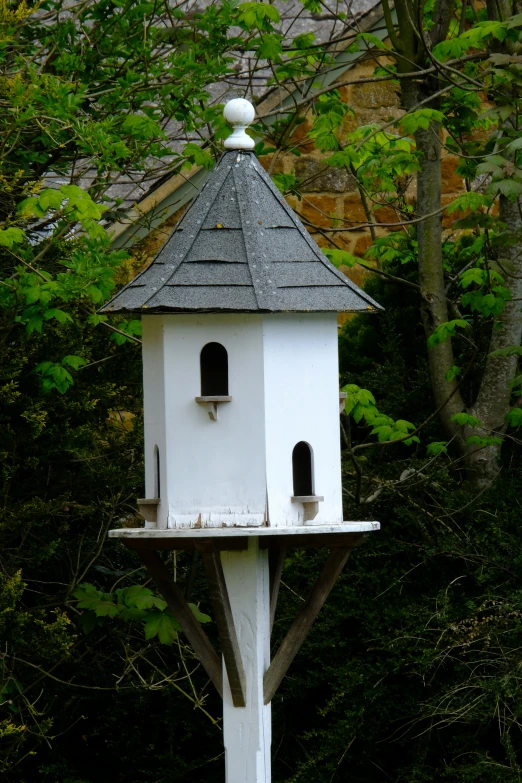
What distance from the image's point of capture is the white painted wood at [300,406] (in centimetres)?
387

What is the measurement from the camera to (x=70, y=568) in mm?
5621

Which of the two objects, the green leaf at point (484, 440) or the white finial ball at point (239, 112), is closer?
the white finial ball at point (239, 112)

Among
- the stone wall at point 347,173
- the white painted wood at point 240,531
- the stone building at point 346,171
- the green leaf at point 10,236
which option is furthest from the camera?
the stone wall at point 347,173

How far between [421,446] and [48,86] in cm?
291

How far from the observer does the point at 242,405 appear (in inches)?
153

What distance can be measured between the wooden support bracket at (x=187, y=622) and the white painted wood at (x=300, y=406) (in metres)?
0.63

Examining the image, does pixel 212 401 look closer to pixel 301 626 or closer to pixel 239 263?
pixel 239 263

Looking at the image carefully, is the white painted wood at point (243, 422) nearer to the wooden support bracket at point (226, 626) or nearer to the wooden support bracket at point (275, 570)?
the wooden support bracket at point (226, 626)

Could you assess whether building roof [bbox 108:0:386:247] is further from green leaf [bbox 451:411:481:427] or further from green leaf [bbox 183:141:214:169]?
green leaf [bbox 451:411:481:427]

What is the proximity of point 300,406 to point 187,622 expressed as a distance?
960 millimetres

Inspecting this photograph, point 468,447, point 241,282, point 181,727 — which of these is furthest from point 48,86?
point 181,727

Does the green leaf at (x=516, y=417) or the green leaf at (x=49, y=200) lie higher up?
the green leaf at (x=49, y=200)

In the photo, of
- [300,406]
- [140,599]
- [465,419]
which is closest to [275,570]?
[140,599]

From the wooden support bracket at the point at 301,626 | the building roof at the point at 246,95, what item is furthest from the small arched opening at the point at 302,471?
the building roof at the point at 246,95
